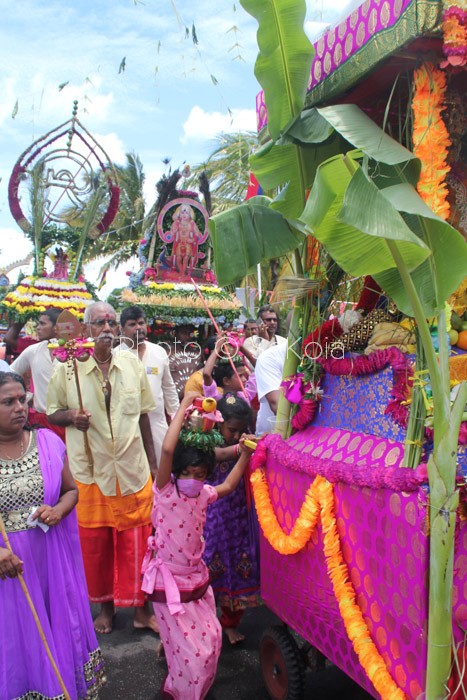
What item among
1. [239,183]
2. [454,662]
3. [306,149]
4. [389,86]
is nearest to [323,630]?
[454,662]

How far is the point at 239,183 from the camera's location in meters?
16.2

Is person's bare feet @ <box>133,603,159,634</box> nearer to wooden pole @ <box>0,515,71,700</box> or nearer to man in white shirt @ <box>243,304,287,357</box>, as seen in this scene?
wooden pole @ <box>0,515,71,700</box>

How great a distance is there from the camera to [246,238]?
3291 mm

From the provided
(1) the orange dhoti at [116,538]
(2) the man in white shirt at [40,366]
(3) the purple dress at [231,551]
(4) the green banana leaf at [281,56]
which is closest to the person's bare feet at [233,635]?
(3) the purple dress at [231,551]

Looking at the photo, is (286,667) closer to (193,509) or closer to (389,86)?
(193,509)

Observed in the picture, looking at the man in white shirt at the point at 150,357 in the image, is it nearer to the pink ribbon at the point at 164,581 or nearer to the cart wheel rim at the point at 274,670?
the pink ribbon at the point at 164,581

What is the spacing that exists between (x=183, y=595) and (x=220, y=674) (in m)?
0.76

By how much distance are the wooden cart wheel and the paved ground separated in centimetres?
15

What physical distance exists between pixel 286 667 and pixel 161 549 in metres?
0.84

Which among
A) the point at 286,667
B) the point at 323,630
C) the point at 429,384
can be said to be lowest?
the point at 286,667

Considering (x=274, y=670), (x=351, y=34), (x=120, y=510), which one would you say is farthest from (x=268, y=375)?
(x=351, y=34)

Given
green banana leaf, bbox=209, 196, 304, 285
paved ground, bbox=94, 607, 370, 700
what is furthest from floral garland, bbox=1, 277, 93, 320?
green banana leaf, bbox=209, 196, 304, 285

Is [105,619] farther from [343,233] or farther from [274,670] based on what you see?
[343,233]

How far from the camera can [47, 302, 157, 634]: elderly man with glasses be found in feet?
13.8
